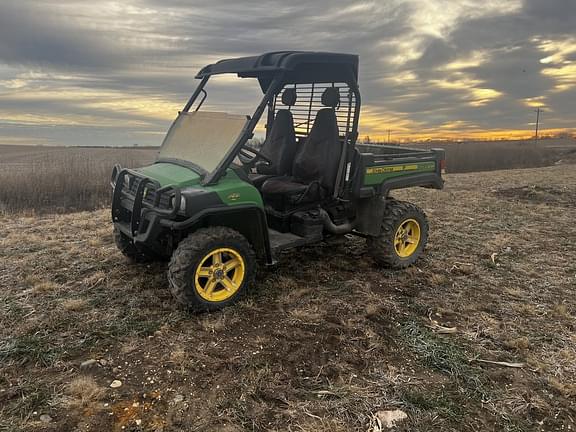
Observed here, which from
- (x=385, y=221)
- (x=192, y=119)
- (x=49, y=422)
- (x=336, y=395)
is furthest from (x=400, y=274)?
(x=49, y=422)

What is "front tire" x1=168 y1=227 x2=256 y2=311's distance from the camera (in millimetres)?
3711

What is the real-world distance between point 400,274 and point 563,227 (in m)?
4.13

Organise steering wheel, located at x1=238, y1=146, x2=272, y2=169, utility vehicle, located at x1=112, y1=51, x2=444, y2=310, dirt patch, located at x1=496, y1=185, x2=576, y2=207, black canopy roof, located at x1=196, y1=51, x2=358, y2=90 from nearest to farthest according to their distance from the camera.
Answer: utility vehicle, located at x1=112, y1=51, x2=444, y2=310, black canopy roof, located at x1=196, y1=51, x2=358, y2=90, steering wheel, located at x1=238, y1=146, x2=272, y2=169, dirt patch, located at x1=496, y1=185, x2=576, y2=207

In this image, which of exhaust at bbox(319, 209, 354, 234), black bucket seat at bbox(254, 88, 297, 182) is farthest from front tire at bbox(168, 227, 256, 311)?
black bucket seat at bbox(254, 88, 297, 182)

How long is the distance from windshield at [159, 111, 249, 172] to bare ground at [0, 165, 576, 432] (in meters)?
1.31

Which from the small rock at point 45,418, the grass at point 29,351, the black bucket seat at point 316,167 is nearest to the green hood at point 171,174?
the black bucket seat at point 316,167

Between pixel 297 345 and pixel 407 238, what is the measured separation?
8.30 ft

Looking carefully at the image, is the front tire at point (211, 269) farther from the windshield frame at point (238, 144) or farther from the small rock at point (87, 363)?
the small rock at point (87, 363)

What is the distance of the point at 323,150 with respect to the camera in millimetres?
4992

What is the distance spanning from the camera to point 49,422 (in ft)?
8.65

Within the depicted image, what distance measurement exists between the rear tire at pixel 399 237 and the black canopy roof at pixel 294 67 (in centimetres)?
157

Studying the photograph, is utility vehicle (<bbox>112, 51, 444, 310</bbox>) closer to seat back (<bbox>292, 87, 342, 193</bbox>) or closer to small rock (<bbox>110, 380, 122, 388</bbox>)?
seat back (<bbox>292, 87, 342, 193</bbox>)

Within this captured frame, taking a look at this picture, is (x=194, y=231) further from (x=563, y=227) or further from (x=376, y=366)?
(x=563, y=227)

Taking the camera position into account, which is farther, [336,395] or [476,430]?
[336,395]
